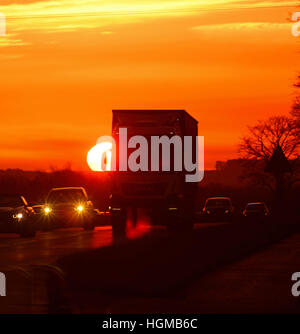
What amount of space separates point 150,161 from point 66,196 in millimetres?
7572

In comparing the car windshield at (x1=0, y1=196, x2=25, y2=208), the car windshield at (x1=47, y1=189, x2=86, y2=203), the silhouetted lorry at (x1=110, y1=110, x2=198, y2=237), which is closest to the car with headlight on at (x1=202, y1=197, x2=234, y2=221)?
the car windshield at (x1=47, y1=189, x2=86, y2=203)

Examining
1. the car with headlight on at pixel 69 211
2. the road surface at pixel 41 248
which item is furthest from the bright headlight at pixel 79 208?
the road surface at pixel 41 248

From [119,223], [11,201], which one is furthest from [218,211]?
[11,201]

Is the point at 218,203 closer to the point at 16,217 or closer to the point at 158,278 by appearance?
the point at 16,217

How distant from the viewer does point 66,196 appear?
40344 millimetres

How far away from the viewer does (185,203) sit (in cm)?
3622

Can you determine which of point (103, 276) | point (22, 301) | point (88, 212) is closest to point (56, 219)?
point (88, 212)

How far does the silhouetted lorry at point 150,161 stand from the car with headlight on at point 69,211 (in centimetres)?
501

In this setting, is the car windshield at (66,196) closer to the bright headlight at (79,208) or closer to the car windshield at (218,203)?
the bright headlight at (79,208)

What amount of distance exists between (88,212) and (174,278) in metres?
24.8

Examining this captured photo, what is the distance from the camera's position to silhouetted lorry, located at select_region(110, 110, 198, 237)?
111 feet

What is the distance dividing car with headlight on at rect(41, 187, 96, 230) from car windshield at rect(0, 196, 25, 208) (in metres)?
5.49

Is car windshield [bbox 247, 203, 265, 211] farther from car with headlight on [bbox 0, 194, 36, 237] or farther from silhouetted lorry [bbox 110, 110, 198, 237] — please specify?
car with headlight on [bbox 0, 194, 36, 237]
